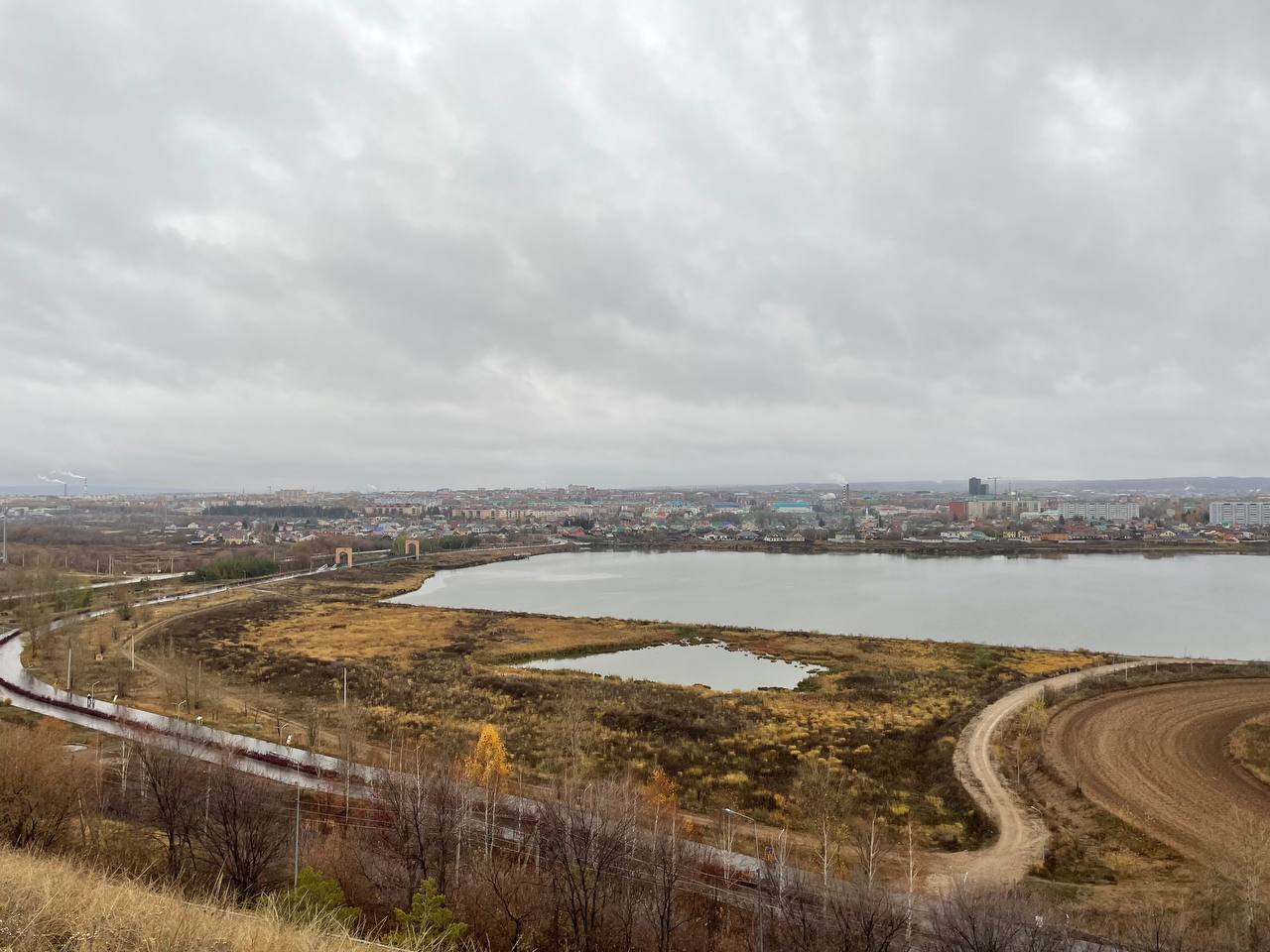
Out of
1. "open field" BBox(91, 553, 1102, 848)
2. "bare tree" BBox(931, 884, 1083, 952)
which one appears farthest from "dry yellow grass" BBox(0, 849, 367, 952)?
"open field" BBox(91, 553, 1102, 848)

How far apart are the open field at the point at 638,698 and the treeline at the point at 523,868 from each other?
1958mm

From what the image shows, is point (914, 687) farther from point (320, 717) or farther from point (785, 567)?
point (785, 567)

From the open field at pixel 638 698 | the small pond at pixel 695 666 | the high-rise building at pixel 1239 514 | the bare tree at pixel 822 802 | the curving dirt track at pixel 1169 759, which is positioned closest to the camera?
the bare tree at pixel 822 802

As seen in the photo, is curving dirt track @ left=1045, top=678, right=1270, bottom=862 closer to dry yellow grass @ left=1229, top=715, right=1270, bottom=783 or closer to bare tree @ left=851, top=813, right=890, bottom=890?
dry yellow grass @ left=1229, top=715, right=1270, bottom=783

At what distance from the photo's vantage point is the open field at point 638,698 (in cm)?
1064

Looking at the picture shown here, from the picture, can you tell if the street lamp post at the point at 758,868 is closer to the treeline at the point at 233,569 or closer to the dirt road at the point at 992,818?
the dirt road at the point at 992,818

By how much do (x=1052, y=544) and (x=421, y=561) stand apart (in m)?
51.2

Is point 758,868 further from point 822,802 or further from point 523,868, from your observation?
point 822,802

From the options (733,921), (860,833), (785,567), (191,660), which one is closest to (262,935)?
(733,921)

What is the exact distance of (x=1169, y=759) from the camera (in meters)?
10.7

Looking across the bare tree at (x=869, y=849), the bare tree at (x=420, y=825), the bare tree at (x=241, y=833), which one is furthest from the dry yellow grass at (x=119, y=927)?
the bare tree at (x=869, y=849)

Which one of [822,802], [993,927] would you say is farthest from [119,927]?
[822,802]

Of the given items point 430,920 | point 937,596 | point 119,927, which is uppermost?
point 119,927

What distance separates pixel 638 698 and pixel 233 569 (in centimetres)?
2919
